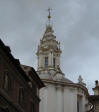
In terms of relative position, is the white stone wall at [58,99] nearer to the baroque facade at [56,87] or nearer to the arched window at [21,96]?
the baroque facade at [56,87]

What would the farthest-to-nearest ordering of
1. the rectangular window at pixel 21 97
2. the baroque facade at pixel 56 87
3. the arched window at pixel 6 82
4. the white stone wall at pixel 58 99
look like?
the baroque facade at pixel 56 87 → the white stone wall at pixel 58 99 → the rectangular window at pixel 21 97 → the arched window at pixel 6 82

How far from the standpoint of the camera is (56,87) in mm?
55312

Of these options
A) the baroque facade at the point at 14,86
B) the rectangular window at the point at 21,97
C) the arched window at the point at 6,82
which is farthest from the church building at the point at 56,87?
the arched window at the point at 6,82

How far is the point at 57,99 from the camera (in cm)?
5462

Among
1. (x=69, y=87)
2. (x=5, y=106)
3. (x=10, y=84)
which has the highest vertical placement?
(x=69, y=87)

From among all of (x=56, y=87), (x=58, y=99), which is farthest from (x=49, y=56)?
(x=58, y=99)

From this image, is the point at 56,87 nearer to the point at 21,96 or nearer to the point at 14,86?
the point at 21,96

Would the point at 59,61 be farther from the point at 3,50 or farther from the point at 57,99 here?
the point at 3,50

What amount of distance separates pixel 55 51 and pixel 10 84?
35.0m

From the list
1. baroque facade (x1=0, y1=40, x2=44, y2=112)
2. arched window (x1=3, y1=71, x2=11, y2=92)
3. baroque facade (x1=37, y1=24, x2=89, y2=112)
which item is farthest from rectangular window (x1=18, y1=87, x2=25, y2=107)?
baroque facade (x1=37, y1=24, x2=89, y2=112)

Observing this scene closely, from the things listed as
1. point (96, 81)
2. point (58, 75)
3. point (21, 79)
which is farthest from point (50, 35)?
point (21, 79)

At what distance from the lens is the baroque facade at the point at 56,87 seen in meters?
54.2

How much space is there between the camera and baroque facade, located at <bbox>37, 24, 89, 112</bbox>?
54250 mm

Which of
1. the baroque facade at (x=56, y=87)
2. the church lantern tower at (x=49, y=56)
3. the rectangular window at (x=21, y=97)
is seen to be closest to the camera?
the rectangular window at (x=21, y=97)
